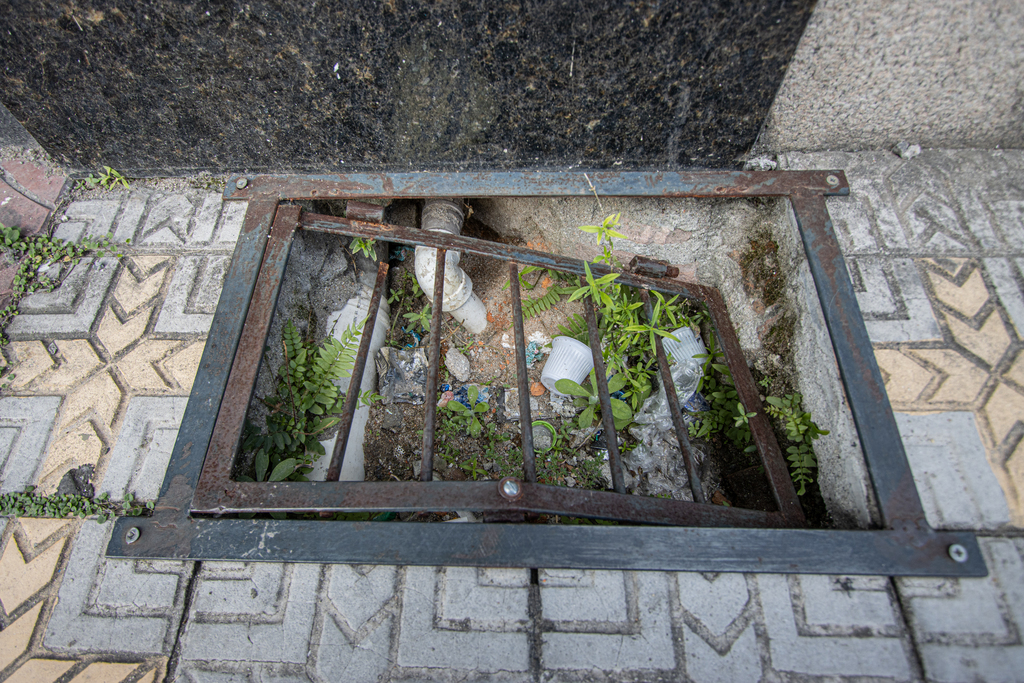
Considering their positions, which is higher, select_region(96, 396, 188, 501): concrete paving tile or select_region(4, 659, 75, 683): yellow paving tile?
select_region(96, 396, 188, 501): concrete paving tile

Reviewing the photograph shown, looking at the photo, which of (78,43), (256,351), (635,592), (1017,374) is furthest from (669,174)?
(78,43)

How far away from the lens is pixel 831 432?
5.45 ft

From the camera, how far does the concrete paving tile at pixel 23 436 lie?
63.0 inches

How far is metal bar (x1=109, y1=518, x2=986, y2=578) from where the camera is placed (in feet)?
4.45

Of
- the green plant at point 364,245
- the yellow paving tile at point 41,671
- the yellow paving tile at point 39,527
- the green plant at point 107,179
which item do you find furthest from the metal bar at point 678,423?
the green plant at point 107,179

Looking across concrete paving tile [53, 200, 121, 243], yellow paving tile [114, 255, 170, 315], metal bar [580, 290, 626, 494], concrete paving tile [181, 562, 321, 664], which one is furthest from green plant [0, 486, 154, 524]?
metal bar [580, 290, 626, 494]

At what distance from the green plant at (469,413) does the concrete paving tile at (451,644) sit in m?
0.91

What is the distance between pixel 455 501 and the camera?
145 centimetres

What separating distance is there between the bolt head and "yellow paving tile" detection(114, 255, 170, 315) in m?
2.77

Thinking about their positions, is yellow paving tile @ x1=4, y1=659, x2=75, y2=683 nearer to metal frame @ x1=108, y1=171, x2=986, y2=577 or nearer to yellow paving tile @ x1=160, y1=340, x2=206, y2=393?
metal frame @ x1=108, y1=171, x2=986, y2=577

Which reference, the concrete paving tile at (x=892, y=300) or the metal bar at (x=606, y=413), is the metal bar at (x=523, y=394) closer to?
the metal bar at (x=606, y=413)

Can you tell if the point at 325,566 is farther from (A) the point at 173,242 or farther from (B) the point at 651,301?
(B) the point at 651,301

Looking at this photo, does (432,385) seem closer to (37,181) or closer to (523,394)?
(523,394)

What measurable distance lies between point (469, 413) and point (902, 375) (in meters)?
1.65
